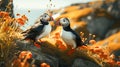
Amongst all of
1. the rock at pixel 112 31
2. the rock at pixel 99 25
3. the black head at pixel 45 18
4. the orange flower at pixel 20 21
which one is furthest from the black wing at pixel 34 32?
the rock at pixel 99 25

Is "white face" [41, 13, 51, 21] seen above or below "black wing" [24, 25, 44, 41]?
above

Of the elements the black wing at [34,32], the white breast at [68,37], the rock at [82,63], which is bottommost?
the rock at [82,63]

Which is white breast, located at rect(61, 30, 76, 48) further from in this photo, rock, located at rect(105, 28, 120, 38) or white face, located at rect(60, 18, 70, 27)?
rock, located at rect(105, 28, 120, 38)

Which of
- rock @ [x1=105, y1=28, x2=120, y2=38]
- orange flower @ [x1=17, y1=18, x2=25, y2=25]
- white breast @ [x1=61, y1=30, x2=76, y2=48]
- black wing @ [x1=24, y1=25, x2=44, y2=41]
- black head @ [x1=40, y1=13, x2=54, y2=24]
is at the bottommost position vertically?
rock @ [x1=105, y1=28, x2=120, y2=38]

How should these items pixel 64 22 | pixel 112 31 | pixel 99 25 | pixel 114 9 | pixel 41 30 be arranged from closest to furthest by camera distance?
pixel 41 30 → pixel 64 22 → pixel 112 31 → pixel 99 25 → pixel 114 9

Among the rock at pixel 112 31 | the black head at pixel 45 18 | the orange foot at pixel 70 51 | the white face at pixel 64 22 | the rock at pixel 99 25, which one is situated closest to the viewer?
the black head at pixel 45 18

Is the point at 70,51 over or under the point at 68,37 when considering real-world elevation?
under

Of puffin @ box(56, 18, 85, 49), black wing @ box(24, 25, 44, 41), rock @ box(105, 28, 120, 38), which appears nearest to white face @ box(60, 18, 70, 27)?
puffin @ box(56, 18, 85, 49)

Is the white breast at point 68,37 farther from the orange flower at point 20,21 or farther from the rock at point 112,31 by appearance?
the rock at point 112,31

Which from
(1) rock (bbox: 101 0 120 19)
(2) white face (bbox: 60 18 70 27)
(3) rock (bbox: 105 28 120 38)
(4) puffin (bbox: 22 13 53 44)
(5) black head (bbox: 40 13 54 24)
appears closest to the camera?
(4) puffin (bbox: 22 13 53 44)

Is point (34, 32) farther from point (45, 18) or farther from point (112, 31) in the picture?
point (112, 31)

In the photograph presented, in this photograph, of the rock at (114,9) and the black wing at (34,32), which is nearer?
the black wing at (34,32)

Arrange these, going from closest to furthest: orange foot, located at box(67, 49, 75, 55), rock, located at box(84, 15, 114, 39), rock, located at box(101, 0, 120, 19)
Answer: orange foot, located at box(67, 49, 75, 55) < rock, located at box(84, 15, 114, 39) < rock, located at box(101, 0, 120, 19)

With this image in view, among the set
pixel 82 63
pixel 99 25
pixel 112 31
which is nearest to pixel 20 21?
pixel 82 63
